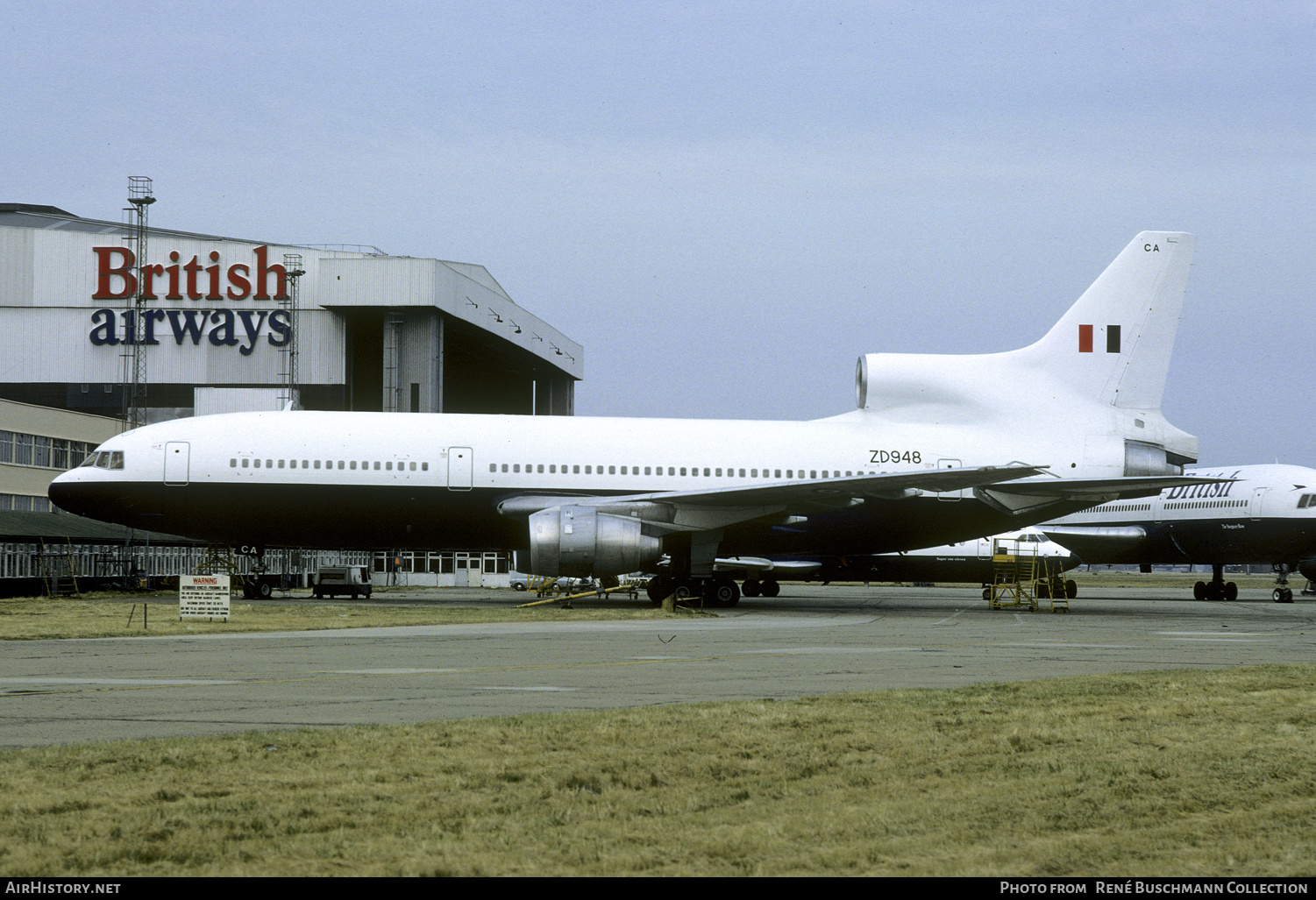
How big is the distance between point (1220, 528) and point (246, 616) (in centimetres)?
3012

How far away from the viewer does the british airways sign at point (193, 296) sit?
53844mm

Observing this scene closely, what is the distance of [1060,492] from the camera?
26.7 metres

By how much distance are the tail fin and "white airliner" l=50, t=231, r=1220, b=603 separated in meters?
0.04

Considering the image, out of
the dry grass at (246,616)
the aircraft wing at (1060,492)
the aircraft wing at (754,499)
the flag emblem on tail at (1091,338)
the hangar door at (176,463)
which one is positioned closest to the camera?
the dry grass at (246,616)

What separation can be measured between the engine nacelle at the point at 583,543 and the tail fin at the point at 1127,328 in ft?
35.4

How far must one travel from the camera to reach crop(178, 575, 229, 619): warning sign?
19.3 m

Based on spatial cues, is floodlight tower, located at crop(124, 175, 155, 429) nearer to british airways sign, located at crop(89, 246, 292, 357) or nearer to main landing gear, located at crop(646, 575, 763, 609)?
british airways sign, located at crop(89, 246, 292, 357)

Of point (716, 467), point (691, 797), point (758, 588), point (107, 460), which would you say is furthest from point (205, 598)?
point (758, 588)

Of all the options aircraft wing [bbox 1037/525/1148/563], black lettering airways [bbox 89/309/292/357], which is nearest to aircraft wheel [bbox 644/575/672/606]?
aircraft wing [bbox 1037/525/1148/563]

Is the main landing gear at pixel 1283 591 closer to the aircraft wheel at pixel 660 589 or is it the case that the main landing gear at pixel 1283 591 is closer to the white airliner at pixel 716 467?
the white airliner at pixel 716 467

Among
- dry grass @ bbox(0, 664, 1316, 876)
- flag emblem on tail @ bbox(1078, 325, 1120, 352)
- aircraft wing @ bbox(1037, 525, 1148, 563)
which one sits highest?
flag emblem on tail @ bbox(1078, 325, 1120, 352)

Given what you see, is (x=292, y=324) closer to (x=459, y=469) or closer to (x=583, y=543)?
(x=459, y=469)

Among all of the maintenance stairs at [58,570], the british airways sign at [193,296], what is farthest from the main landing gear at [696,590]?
the british airways sign at [193,296]
